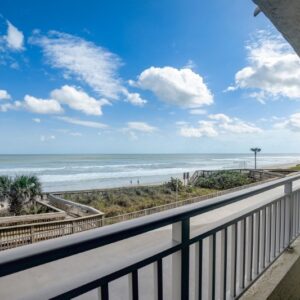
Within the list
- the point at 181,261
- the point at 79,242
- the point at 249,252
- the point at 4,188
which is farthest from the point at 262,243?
the point at 4,188

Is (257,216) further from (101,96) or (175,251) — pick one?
(101,96)

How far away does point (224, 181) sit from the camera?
68.9 feet

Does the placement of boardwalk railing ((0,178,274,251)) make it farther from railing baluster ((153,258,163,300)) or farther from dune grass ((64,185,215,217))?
railing baluster ((153,258,163,300))

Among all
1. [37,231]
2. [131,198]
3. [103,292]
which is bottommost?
[131,198]

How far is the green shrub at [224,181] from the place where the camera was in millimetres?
20248

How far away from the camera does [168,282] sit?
2436 mm

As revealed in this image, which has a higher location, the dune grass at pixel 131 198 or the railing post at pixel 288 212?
the railing post at pixel 288 212

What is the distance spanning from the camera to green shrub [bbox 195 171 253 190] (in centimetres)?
2025

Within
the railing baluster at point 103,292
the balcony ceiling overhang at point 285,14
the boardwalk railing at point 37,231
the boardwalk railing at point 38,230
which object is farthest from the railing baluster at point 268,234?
the boardwalk railing at point 37,231

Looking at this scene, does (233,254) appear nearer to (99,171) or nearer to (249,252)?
(249,252)

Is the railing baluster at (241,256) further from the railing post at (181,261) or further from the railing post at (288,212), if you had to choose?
the railing post at (288,212)

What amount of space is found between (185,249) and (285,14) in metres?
1.15

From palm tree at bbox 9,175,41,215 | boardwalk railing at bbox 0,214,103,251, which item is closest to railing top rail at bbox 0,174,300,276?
boardwalk railing at bbox 0,214,103,251

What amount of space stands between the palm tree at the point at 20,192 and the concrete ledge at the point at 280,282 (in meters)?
13.5
